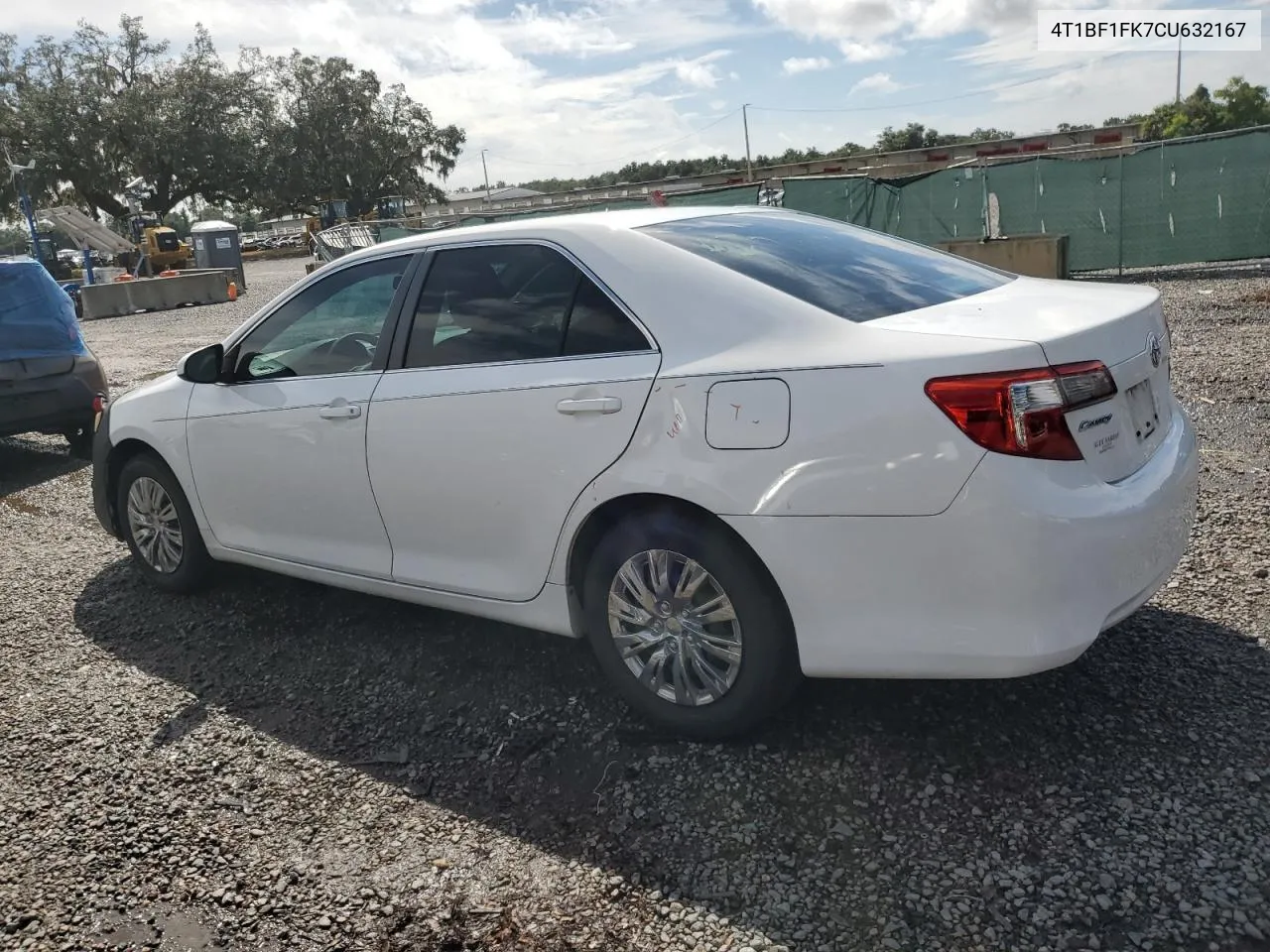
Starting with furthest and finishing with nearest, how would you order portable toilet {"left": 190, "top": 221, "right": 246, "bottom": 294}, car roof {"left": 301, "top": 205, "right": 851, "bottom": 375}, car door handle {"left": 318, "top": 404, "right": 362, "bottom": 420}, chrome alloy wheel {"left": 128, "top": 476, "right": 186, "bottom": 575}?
portable toilet {"left": 190, "top": 221, "right": 246, "bottom": 294} < chrome alloy wheel {"left": 128, "top": 476, "right": 186, "bottom": 575} < car door handle {"left": 318, "top": 404, "right": 362, "bottom": 420} < car roof {"left": 301, "top": 205, "right": 851, "bottom": 375}

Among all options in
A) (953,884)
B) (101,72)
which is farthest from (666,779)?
(101,72)

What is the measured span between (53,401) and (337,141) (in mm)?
61756

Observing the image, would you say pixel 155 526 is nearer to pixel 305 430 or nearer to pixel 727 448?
pixel 305 430

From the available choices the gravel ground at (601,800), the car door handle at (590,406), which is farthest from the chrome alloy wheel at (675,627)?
the car door handle at (590,406)

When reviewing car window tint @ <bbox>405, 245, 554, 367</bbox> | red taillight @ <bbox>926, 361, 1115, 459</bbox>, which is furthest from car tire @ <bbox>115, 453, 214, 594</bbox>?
red taillight @ <bbox>926, 361, 1115, 459</bbox>

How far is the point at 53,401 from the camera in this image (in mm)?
8445

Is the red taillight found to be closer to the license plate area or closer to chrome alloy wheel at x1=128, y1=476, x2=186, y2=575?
the license plate area

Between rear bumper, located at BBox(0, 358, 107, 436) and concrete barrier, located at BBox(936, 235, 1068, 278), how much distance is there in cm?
1059

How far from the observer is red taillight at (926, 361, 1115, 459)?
264 centimetres

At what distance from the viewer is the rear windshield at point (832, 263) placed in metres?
3.20

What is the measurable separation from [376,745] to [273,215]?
71.7m

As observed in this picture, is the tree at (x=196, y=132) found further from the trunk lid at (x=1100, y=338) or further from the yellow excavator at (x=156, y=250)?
the trunk lid at (x=1100, y=338)

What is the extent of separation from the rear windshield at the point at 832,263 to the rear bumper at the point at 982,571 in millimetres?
686

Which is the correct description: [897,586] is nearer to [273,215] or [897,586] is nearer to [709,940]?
[709,940]
